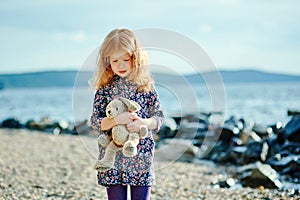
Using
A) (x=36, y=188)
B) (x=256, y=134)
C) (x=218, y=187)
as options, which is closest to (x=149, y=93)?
(x=36, y=188)

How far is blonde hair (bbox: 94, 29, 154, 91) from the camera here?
3.42 meters

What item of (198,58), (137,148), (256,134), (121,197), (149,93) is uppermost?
(198,58)

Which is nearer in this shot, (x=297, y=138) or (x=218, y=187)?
(x=218, y=187)

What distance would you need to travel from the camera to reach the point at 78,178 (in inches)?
299

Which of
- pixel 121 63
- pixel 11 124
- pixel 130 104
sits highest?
pixel 121 63

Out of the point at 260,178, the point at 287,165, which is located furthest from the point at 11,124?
the point at 260,178

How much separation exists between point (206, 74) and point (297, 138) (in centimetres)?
750

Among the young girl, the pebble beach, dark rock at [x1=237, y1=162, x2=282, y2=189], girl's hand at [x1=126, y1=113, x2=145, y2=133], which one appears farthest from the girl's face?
dark rock at [x1=237, y1=162, x2=282, y2=189]

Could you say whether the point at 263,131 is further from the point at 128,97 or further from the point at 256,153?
the point at 128,97

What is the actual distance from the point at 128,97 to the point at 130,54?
0.30m

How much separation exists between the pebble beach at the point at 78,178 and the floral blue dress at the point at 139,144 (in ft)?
2.39

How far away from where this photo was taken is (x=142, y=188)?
138 inches

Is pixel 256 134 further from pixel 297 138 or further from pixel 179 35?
pixel 179 35

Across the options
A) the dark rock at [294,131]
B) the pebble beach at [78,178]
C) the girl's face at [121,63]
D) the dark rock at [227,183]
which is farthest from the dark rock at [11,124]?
the girl's face at [121,63]
